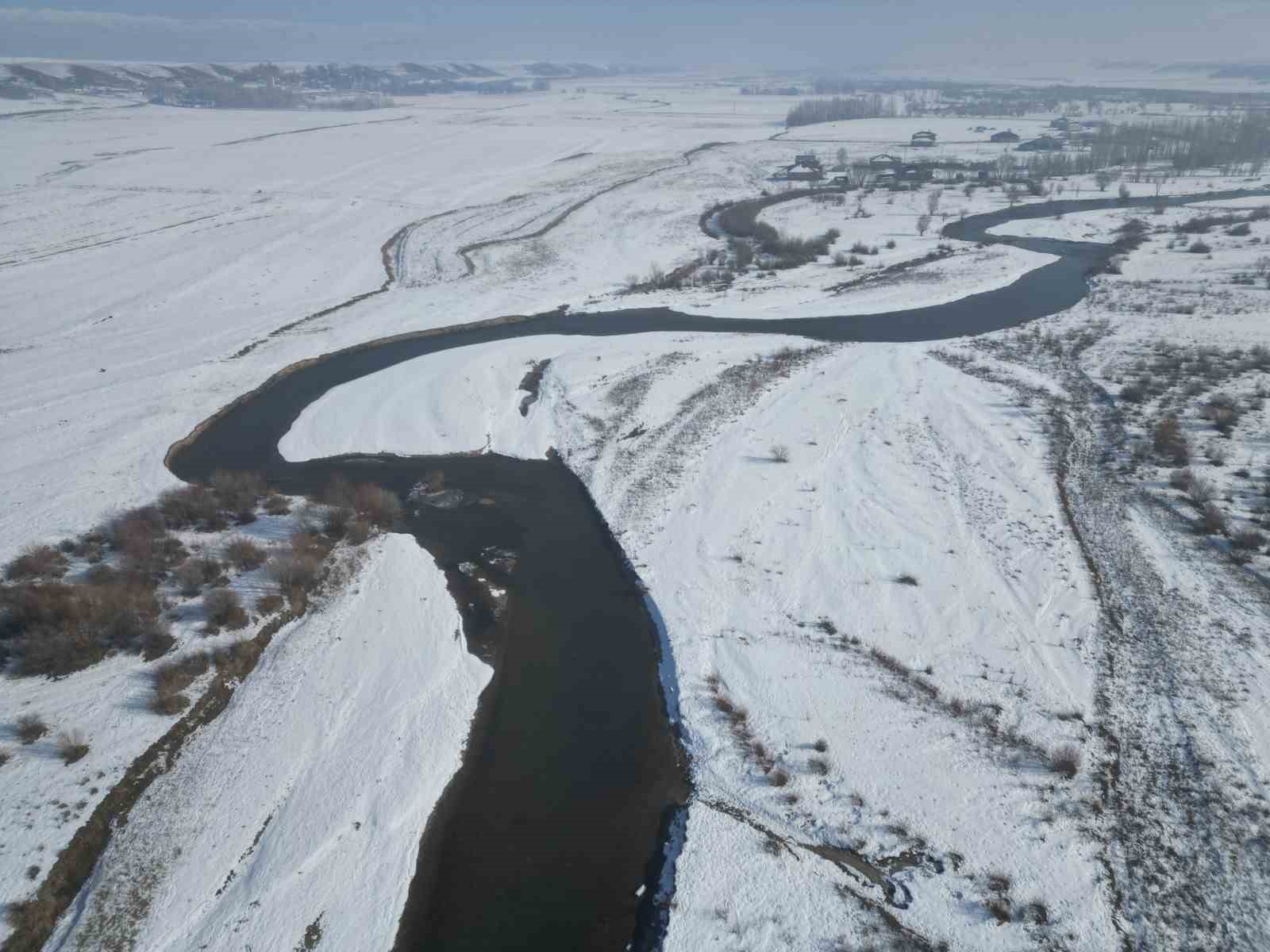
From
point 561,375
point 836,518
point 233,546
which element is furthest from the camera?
point 561,375

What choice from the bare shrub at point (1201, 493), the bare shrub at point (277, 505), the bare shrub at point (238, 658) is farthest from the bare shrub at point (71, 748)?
the bare shrub at point (1201, 493)

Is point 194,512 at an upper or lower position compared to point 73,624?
lower

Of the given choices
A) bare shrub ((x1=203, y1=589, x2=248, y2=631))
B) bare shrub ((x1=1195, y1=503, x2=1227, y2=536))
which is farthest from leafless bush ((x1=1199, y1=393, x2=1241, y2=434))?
bare shrub ((x1=203, y1=589, x2=248, y2=631))

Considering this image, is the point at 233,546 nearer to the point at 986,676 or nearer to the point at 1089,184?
the point at 986,676

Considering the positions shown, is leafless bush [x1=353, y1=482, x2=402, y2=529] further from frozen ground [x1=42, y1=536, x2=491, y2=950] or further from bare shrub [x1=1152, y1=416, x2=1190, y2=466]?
bare shrub [x1=1152, y1=416, x2=1190, y2=466]

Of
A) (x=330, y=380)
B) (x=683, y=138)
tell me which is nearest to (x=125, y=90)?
(x=683, y=138)

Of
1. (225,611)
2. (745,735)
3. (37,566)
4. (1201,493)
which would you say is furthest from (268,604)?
(1201,493)

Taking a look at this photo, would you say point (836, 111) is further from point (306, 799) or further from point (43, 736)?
point (43, 736)
